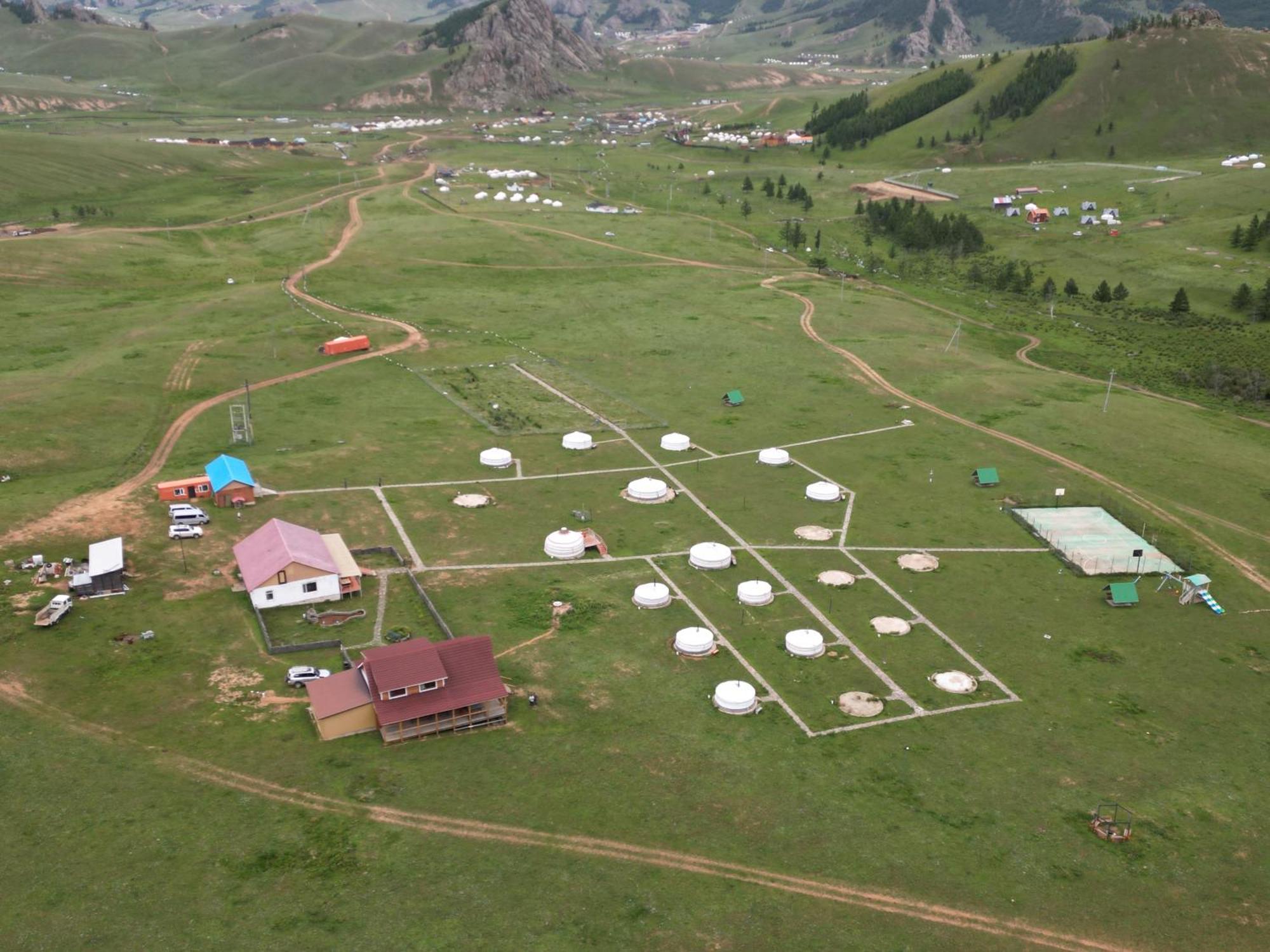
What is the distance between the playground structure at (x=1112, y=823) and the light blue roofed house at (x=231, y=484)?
69202 mm

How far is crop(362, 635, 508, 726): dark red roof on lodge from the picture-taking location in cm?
5575

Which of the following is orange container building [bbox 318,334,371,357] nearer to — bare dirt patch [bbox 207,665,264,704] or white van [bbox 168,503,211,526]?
white van [bbox 168,503,211,526]

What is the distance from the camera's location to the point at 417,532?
8138 centimetres

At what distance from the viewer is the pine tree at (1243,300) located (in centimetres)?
16038

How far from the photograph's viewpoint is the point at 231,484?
82.4 m

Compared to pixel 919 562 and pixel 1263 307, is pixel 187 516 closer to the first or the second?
pixel 919 562

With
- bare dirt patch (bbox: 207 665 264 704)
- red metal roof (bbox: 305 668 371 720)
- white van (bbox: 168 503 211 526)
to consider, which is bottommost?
bare dirt patch (bbox: 207 665 264 704)

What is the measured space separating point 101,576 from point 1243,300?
174 metres

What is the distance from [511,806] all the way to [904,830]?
20854mm

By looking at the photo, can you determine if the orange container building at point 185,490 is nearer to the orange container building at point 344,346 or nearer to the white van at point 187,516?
the white van at point 187,516

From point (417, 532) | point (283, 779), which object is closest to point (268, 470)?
point (417, 532)

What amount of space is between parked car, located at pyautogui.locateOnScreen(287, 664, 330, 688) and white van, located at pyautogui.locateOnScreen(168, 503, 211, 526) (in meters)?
24.7

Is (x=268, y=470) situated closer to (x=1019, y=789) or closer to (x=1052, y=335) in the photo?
(x=1019, y=789)

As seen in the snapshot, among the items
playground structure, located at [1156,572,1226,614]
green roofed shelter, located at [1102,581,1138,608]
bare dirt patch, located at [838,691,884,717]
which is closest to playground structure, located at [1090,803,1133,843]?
bare dirt patch, located at [838,691,884,717]
